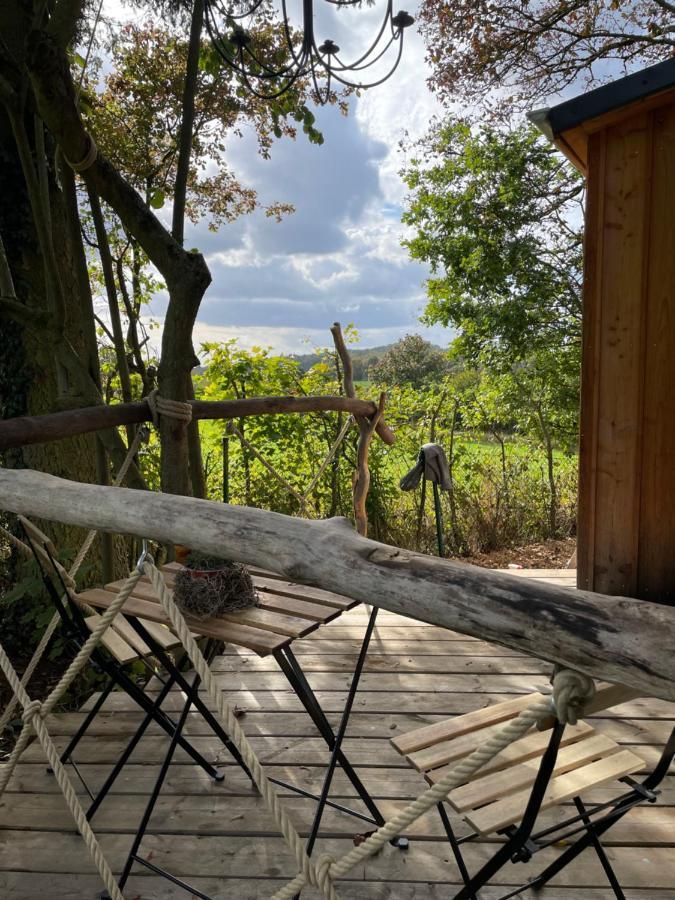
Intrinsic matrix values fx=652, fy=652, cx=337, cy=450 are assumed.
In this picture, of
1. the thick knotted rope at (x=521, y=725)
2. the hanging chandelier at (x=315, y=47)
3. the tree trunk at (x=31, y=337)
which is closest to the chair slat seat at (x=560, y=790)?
the thick knotted rope at (x=521, y=725)

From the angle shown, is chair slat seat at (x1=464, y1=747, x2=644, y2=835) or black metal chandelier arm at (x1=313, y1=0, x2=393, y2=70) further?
black metal chandelier arm at (x1=313, y1=0, x2=393, y2=70)

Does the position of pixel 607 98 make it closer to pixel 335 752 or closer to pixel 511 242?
pixel 335 752

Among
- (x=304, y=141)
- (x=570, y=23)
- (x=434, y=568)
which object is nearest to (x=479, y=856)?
(x=434, y=568)

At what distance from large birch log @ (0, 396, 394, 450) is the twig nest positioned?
0.73 meters

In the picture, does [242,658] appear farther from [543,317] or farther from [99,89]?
[543,317]

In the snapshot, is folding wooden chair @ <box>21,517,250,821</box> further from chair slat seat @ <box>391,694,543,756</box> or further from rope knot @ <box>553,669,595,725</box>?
rope knot @ <box>553,669,595,725</box>

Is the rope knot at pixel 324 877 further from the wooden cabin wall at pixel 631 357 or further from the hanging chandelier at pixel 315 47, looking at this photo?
the hanging chandelier at pixel 315 47

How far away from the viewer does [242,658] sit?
3.06 m

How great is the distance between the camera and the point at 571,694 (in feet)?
2.78

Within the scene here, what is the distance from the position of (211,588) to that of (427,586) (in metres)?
0.89

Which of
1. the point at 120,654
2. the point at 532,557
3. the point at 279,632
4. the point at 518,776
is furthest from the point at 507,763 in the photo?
the point at 532,557

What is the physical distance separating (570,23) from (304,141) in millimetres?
3473

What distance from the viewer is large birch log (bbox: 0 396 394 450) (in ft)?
6.91

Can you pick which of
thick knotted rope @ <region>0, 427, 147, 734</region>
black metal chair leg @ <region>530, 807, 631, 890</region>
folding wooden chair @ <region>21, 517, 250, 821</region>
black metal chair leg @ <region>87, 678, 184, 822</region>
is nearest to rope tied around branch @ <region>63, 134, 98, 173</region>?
thick knotted rope @ <region>0, 427, 147, 734</region>
